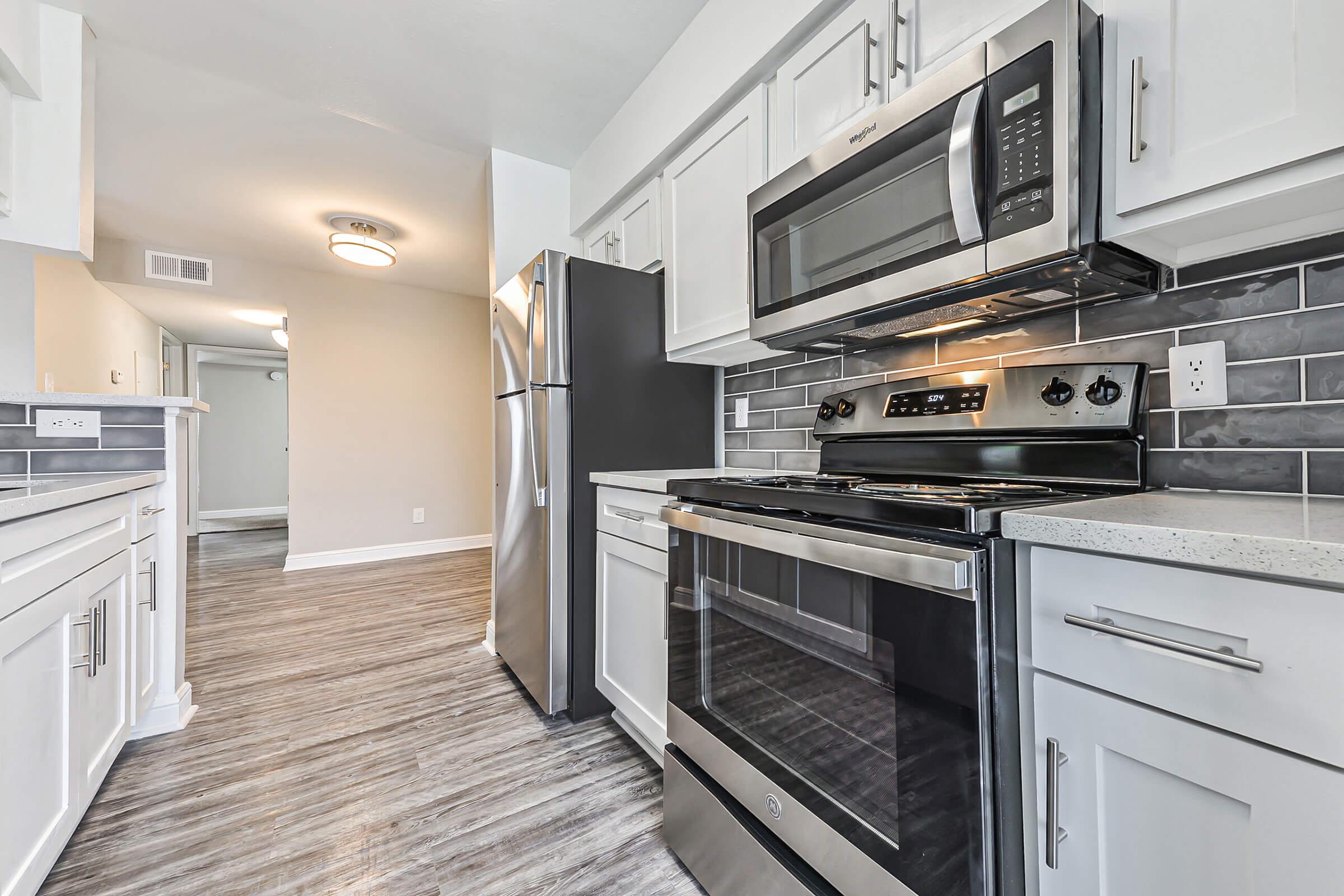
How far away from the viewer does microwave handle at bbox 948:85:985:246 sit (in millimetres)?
999

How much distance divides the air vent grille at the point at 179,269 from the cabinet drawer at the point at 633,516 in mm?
4474

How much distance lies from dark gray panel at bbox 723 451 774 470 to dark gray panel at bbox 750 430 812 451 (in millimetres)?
20

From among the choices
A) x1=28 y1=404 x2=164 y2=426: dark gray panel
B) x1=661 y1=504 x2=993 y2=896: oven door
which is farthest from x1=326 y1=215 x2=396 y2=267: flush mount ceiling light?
x1=661 y1=504 x2=993 y2=896: oven door

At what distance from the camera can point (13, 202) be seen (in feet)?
6.08

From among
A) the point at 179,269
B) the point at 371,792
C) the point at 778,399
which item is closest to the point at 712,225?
the point at 778,399

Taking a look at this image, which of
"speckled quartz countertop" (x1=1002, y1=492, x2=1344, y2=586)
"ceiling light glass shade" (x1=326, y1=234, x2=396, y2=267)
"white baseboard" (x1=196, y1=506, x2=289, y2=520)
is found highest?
"ceiling light glass shade" (x1=326, y1=234, x2=396, y2=267)

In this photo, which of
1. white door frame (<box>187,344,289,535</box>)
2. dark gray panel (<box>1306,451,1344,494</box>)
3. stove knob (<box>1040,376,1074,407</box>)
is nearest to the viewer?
dark gray panel (<box>1306,451,1344,494</box>)

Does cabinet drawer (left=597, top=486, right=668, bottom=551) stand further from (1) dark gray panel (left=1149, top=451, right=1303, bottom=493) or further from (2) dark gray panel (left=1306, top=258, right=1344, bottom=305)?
(2) dark gray panel (left=1306, top=258, right=1344, bottom=305)

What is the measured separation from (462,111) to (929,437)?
253 centimetres

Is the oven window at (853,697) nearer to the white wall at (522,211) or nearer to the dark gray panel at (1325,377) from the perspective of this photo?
the dark gray panel at (1325,377)

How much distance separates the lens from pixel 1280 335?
3.01 ft

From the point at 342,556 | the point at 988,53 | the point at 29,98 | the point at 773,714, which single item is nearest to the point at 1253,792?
the point at 773,714

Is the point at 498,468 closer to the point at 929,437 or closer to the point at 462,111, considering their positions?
the point at 462,111

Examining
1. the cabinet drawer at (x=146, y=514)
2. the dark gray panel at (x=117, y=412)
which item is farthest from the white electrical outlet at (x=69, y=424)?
the cabinet drawer at (x=146, y=514)
